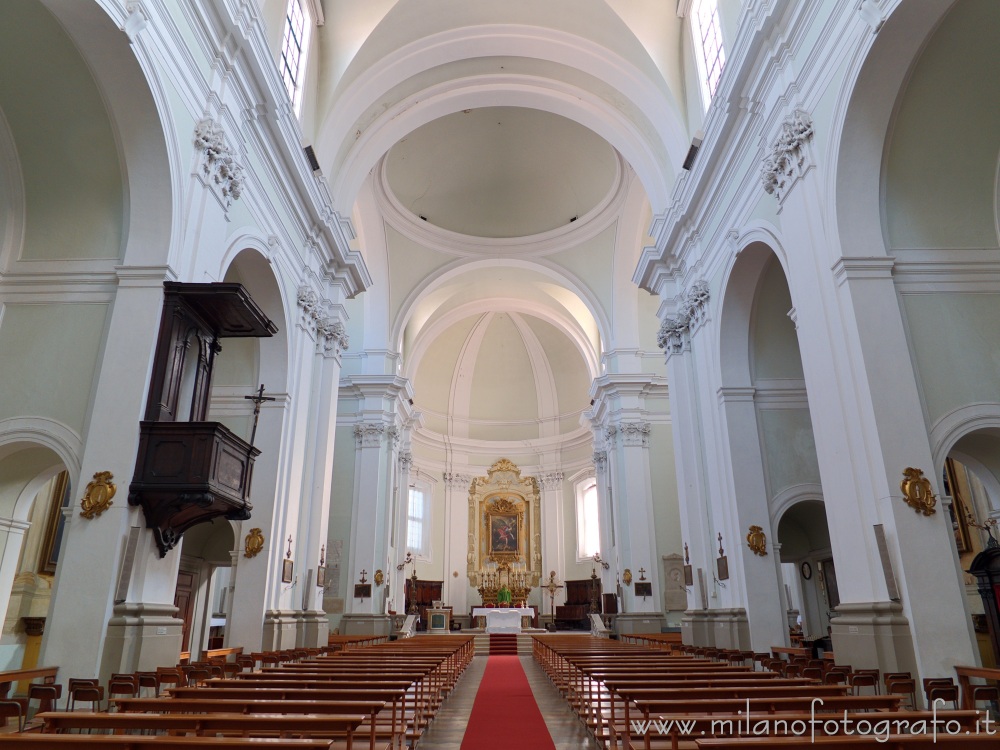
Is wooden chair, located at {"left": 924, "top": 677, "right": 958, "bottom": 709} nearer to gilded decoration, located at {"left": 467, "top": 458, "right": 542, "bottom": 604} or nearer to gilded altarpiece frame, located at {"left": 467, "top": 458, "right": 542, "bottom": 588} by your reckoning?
gilded decoration, located at {"left": 467, "top": 458, "right": 542, "bottom": 604}

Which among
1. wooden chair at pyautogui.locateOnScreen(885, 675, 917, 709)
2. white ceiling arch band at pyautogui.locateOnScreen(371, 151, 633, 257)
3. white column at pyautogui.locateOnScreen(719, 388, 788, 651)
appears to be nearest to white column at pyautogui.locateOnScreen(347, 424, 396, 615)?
white ceiling arch band at pyautogui.locateOnScreen(371, 151, 633, 257)

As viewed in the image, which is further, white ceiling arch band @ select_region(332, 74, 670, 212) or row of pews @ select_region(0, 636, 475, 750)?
white ceiling arch band @ select_region(332, 74, 670, 212)

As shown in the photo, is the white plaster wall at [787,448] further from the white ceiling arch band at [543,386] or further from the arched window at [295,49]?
the white ceiling arch band at [543,386]

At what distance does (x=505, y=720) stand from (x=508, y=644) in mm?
14117

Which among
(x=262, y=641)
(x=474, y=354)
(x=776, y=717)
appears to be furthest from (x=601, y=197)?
(x=776, y=717)

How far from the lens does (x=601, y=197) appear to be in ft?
71.9

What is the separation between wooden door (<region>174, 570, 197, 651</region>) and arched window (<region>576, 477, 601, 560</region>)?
59.6 ft

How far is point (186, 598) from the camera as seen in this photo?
12461mm

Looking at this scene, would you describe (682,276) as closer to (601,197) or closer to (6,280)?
(601,197)

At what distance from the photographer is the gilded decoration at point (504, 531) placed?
28.6m

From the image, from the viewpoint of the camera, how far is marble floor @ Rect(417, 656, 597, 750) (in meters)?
5.93

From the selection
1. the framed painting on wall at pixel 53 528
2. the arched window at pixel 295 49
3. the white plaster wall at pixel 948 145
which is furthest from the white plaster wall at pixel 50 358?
the white plaster wall at pixel 948 145

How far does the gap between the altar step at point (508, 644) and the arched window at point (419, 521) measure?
7349 mm

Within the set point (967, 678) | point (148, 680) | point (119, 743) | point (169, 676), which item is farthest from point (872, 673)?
point (148, 680)
